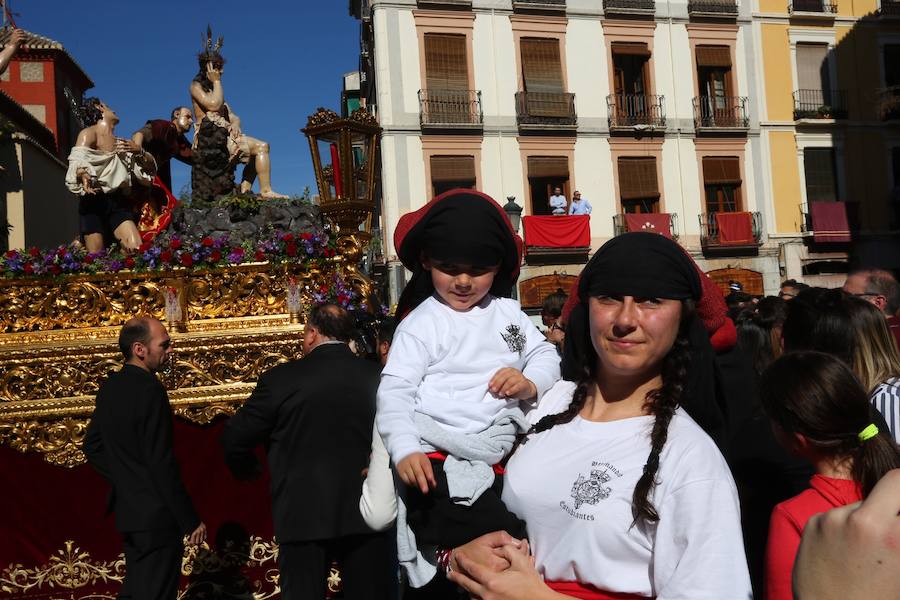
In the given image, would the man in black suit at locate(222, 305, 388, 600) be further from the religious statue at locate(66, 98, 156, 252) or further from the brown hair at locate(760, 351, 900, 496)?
the religious statue at locate(66, 98, 156, 252)

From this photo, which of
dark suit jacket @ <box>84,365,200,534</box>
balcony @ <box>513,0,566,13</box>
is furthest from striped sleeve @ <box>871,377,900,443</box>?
balcony @ <box>513,0,566,13</box>

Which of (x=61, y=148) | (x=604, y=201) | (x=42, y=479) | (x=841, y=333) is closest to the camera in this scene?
(x=841, y=333)

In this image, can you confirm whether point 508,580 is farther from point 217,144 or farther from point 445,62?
point 445,62

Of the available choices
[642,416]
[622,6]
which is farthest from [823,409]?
[622,6]

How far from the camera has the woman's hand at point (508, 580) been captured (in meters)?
1.78

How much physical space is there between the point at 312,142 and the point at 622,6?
1877 centimetres

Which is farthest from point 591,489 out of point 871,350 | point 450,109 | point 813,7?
point 813,7

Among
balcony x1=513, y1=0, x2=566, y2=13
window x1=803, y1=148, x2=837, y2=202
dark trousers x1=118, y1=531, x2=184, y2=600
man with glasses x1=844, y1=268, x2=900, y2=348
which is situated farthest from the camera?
window x1=803, y1=148, x2=837, y2=202

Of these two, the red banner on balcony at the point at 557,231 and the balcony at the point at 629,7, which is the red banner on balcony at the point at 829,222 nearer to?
the red banner on balcony at the point at 557,231

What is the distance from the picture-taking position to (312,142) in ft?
19.5

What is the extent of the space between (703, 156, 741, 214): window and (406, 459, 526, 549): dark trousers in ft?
72.3

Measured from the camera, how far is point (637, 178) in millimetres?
22047

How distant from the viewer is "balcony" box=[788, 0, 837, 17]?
77.0ft

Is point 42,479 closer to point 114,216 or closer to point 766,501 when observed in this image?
point 114,216
